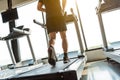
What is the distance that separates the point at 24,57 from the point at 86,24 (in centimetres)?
268

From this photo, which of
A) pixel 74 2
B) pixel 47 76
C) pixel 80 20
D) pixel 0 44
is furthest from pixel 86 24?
pixel 47 76

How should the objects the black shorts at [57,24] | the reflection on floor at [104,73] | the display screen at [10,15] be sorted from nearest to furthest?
1. the reflection on floor at [104,73]
2. the black shorts at [57,24]
3. the display screen at [10,15]

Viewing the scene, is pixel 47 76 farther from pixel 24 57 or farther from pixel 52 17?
pixel 24 57

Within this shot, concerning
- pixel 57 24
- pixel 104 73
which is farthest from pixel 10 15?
pixel 104 73

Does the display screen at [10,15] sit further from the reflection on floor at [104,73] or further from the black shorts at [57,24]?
the reflection on floor at [104,73]

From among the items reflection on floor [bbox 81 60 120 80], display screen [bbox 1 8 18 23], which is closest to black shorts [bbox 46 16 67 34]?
reflection on floor [bbox 81 60 120 80]

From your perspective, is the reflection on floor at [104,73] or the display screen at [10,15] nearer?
the reflection on floor at [104,73]

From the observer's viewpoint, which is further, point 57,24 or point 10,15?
point 10,15

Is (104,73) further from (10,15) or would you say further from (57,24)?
(10,15)

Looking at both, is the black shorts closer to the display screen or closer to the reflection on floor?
the reflection on floor

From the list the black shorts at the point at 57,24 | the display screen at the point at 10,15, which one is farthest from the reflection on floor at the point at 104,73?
the display screen at the point at 10,15

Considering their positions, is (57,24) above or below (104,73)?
above

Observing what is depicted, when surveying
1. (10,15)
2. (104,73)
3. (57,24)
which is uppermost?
(10,15)

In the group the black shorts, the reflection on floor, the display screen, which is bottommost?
the reflection on floor
